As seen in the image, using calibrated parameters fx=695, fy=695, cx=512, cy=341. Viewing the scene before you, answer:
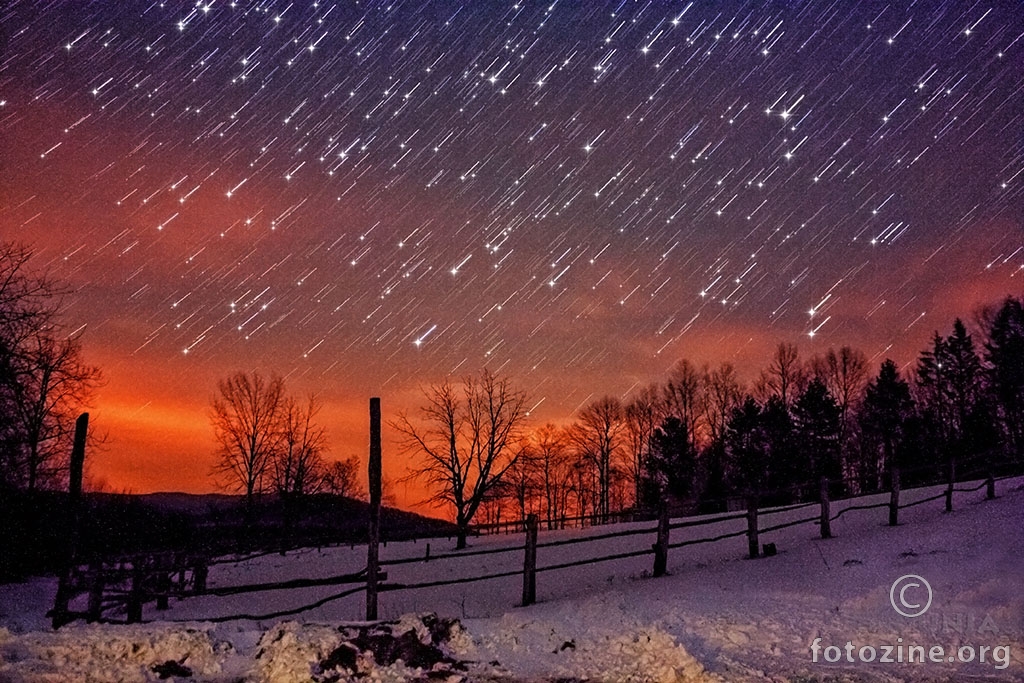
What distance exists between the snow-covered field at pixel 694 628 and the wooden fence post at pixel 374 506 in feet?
5.67

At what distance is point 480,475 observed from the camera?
122 ft

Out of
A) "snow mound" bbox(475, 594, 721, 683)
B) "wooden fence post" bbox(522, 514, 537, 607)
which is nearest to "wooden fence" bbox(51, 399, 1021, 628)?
"wooden fence post" bbox(522, 514, 537, 607)

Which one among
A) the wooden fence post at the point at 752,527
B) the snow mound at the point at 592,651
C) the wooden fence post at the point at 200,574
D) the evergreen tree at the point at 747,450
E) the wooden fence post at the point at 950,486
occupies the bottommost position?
the wooden fence post at the point at 200,574

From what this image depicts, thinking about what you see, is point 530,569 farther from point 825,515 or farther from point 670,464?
point 670,464

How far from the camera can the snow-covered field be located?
6.59 metres

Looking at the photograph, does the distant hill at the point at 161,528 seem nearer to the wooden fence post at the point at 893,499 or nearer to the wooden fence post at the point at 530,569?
the wooden fence post at the point at 530,569

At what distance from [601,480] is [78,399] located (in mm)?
40433

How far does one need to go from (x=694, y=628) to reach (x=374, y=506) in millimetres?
5171

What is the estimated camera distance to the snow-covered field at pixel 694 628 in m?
6.59

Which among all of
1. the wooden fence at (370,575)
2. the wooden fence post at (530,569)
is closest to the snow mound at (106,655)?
the wooden fence at (370,575)

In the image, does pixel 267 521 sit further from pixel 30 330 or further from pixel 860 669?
pixel 860 669

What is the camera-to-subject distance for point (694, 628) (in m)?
8.85

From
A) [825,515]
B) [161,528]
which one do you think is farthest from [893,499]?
[161,528]

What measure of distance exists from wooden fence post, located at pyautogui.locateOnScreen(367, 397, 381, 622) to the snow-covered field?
1.73 m
